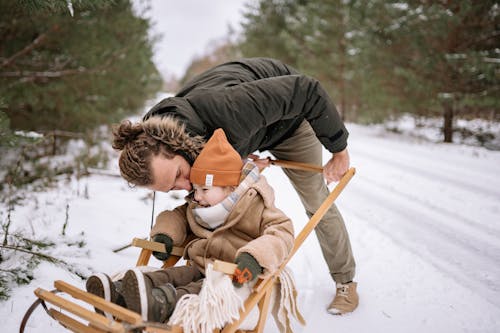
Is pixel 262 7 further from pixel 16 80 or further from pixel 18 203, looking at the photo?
pixel 18 203

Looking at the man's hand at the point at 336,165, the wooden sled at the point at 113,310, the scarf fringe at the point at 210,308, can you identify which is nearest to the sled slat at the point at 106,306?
the wooden sled at the point at 113,310

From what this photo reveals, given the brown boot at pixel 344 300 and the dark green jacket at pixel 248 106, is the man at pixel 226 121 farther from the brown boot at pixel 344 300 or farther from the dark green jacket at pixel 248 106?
the brown boot at pixel 344 300

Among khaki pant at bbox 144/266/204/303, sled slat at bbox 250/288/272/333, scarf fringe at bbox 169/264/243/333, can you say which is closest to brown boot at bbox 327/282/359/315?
sled slat at bbox 250/288/272/333

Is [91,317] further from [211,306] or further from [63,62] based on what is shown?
[63,62]

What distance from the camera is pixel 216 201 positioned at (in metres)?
1.95

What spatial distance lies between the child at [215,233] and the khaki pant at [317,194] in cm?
60

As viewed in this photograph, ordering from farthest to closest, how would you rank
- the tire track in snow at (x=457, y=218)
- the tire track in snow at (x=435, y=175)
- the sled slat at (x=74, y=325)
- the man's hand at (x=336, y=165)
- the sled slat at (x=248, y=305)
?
1. the tire track in snow at (x=435, y=175)
2. the tire track in snow at (x=457, y=218)
3. the man's hand at (x=336, y=165)
4. the sled slat at (x=248, y=305)
5. the sled slat at (x=74, y=325)

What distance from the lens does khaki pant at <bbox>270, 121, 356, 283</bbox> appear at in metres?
2.51

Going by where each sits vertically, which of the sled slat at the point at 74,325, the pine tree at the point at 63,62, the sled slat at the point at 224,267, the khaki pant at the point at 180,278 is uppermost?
the pine tree at the point at 63,62

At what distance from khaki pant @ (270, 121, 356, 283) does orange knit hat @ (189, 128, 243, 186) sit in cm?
76

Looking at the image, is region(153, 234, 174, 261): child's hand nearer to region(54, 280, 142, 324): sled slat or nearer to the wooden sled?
the wooden sled

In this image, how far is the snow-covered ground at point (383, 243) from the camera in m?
2.43

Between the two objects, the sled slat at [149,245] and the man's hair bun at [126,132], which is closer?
the man's hair bun at [126,132]

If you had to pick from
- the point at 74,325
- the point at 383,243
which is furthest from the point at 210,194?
the point at 383,243
